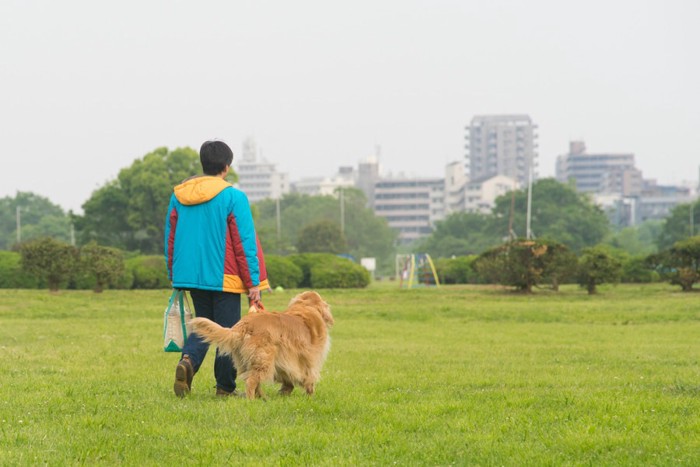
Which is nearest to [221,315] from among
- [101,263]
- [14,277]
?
[101,263]

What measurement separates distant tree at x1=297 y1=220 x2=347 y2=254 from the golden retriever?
174 feet

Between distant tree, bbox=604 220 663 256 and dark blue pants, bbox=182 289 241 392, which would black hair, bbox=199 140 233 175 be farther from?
distant tree, bbox=604 220 663 256

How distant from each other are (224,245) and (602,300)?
1879 cm

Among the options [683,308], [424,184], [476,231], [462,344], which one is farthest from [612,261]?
[424,184]

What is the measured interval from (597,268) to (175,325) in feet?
69.3

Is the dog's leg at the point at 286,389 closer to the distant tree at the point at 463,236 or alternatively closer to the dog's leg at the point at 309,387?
the dog's leg at the point at 309,387

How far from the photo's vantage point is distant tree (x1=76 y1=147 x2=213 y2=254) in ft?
149

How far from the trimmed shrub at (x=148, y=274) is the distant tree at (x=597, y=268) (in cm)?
1332

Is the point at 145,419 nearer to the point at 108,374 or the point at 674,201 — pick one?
the point at 108,374

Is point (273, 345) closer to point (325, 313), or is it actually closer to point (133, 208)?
point (325, 313)

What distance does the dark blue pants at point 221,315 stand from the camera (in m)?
7.49

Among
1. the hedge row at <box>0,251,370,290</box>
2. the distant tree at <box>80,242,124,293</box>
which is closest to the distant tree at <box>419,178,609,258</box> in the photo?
the hedge row at <box>0,251,370,290</box>

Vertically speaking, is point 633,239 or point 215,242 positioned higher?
point 633,239

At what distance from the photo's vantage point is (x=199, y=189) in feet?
24.6
